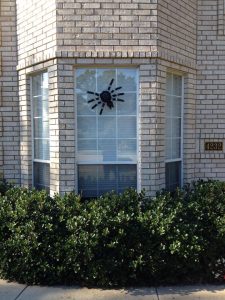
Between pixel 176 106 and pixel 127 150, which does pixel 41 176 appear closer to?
pixel 127 150

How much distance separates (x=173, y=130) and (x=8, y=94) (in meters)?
2.53

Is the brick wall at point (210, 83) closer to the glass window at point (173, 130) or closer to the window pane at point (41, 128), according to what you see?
the glass window at point (173, 130)

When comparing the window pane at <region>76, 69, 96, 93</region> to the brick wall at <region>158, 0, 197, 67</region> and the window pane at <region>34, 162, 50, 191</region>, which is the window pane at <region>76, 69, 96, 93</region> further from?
the window pane at <region>34, 162, 50, 191</region>

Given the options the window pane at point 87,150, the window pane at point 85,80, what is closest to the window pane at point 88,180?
the window pane at point 87,150

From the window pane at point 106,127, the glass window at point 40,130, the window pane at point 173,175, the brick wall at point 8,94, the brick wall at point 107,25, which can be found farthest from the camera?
the brick wall at point 8,94

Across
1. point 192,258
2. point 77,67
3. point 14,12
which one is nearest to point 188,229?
point 192,258

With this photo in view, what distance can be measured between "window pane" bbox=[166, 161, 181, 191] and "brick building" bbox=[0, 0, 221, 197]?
24mm

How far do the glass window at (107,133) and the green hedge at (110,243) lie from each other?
62 cm

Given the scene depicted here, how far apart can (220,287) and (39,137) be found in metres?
3.11

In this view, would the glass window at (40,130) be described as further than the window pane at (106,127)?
Yes

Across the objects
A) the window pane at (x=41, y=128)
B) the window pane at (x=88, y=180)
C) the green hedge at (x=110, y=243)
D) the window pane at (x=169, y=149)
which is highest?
the window pane at (x=41, y=128)

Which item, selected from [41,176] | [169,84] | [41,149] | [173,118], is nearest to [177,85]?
[169,84]

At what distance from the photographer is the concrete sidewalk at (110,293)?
151 inches

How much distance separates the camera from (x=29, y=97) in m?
5.39
